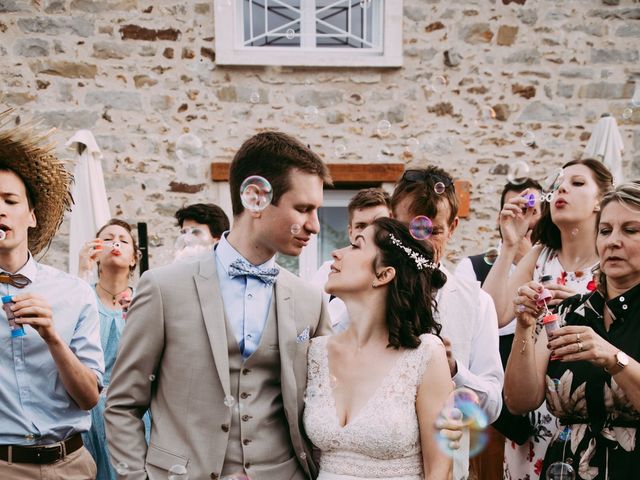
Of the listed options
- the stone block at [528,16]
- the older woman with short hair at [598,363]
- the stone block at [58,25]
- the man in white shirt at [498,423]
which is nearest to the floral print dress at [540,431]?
the man in white shirt at [498,423]

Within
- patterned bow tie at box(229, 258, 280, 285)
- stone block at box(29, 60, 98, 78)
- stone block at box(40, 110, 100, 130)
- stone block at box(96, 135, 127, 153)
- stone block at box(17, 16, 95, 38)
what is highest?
stone block at box(17, 16, 95, 38)

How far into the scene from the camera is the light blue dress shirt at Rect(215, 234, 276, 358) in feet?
7.98

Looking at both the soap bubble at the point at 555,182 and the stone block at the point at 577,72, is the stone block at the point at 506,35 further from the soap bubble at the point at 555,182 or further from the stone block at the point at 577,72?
the soap bubble at the point at 555,182

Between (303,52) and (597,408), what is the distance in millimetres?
5648

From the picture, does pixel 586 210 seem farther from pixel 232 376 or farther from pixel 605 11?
pixel 605 11

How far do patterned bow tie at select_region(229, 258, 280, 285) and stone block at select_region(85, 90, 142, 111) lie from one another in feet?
17.0

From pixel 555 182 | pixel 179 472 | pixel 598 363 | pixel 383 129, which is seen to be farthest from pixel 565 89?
pixel 179 472

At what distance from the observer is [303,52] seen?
7438mm

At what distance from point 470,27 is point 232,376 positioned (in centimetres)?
612

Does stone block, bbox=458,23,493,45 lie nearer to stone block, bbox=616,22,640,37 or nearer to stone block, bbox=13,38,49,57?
stone block, bbox=616,22,640,37

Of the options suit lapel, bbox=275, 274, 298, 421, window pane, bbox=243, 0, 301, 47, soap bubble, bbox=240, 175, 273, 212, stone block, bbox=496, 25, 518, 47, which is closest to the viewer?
suit lapel, bbox=275, 274, 298, 421

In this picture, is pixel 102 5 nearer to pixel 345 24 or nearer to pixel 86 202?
pixel 86 202

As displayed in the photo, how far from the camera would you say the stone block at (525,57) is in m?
7.48

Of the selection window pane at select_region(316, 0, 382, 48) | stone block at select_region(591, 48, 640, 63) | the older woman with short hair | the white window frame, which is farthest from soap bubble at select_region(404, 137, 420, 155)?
the older woman with short hair
